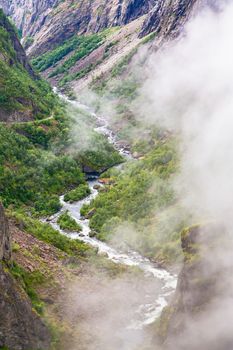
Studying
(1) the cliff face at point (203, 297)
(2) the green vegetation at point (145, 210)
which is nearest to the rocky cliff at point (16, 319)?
(1) the cliff face at point (203, 297)

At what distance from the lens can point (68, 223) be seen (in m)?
115

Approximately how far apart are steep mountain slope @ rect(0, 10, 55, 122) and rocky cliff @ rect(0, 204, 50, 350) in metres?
93.4

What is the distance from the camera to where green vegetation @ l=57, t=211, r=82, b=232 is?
113000 mm

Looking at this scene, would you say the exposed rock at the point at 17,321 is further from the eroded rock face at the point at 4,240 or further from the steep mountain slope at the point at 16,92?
the steep mountain slope at the point at 16,92

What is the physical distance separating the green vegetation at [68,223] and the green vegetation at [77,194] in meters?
11.9

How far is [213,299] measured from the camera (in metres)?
58.3

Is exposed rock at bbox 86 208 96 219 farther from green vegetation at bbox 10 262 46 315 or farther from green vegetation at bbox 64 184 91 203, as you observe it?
green vegetation at bbox 10 262 46 315

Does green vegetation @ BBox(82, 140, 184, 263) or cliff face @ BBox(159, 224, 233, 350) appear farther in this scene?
green vegetation @ BBox(82, 140, 184, 263)

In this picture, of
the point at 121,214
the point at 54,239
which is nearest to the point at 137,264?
the point at 54,239

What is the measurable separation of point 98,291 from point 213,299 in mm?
23092

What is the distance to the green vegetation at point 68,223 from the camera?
11300 centimetres

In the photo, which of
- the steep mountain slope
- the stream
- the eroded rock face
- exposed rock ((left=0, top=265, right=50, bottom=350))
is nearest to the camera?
exposed rock ((left=0, top=265, right=50, bottom=350))

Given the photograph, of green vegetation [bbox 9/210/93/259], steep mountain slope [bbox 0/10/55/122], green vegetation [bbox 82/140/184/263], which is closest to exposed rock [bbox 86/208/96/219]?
green vegetation [bbox 82/140/184/263]

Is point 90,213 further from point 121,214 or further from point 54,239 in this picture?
point 54,239
